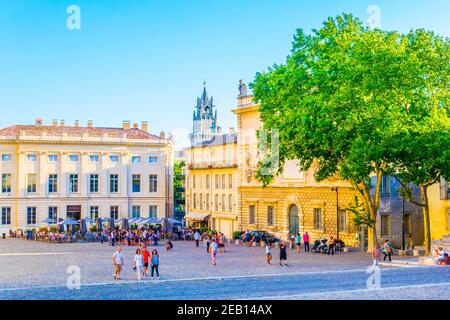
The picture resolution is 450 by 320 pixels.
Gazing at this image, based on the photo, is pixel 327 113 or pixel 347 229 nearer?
pixel 327 113

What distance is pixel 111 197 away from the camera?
80812 millimetres

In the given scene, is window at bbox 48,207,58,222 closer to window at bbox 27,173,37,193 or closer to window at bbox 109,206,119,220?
window at bbox 27,173,37,193

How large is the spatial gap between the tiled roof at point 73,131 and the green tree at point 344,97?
138ft

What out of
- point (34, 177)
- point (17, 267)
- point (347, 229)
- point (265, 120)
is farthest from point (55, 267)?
point (34, 177)

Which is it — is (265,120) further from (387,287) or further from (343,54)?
(387,287)

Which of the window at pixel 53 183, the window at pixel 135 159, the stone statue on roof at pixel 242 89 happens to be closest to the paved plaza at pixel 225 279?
the stone statue on roof at pixel 242 89

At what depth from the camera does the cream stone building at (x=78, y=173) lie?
3046 inches

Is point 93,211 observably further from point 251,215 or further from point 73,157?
point 251,215

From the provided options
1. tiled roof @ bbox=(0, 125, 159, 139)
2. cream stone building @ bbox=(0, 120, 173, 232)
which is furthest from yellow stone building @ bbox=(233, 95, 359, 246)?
tiled roof @ bbox=(0, 125, 159, 139)

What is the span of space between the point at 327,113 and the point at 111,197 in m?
46.6

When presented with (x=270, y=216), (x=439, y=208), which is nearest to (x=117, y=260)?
(x=439, y=208)

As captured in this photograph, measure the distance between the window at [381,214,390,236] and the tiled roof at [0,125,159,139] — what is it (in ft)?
132

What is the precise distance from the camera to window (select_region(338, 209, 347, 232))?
5100cm

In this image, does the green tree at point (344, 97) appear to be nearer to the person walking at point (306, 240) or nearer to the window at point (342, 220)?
the person walking at point (306, 240)
